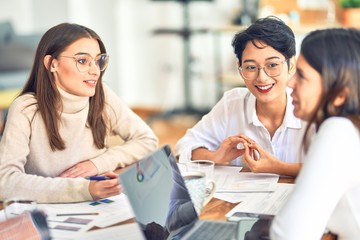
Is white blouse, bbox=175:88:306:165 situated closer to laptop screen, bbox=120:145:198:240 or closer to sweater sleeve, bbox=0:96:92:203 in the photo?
sweater sleeve, bbox=0:96:92:203

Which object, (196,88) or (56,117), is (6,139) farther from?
(196,88)

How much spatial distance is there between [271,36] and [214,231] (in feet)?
2.51

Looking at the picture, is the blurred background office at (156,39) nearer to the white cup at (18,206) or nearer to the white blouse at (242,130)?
the white blouse at (242,130)

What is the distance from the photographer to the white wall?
19.7ft

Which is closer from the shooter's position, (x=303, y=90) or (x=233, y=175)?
(x=303, y=90)

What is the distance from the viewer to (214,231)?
1.53 metres

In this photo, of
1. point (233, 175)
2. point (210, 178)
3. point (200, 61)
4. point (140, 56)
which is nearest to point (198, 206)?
point (210, 178)

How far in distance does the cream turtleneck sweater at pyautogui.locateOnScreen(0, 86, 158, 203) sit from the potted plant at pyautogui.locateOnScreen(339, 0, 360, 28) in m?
3.06

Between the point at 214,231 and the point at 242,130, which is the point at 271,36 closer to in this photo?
the point at 242,130

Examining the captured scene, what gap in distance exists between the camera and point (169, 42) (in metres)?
6.18

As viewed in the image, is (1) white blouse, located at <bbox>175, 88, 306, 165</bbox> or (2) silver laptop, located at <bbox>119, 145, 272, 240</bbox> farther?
(1) white blouse, located at <bbox>175, 88, 306, 165</bbox>

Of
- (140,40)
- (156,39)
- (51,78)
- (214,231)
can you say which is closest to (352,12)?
(156,39)

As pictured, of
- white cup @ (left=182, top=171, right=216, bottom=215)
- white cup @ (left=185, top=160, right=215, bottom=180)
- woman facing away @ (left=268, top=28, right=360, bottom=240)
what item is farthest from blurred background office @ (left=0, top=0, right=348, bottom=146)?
woman facing away @ (left=268, top=28, right=360, bottom=240)

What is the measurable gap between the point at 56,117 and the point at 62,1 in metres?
4.18
